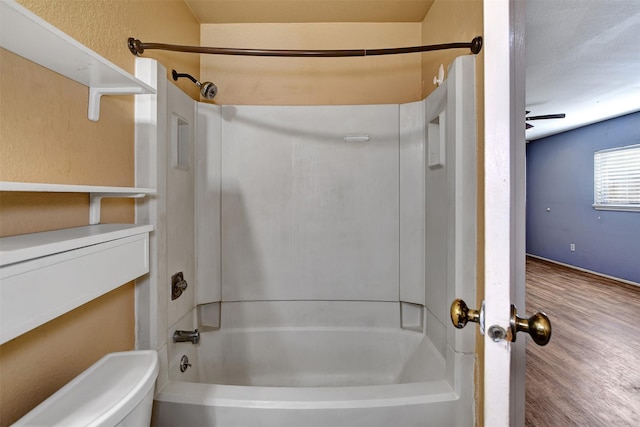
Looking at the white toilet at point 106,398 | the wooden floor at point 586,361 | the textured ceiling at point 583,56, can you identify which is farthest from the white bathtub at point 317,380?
the textured ceiling at point 583,56

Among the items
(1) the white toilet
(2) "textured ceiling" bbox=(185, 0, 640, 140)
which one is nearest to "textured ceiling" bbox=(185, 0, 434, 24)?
(2) "textured ceiling" bbox=(185, 0, 640, 140)

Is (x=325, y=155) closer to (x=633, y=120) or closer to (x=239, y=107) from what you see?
(x=239, y=107)

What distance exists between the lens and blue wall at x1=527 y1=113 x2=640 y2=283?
4078mm

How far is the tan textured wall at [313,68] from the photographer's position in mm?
2025

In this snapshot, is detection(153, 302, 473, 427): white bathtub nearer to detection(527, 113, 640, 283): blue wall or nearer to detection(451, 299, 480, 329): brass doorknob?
detection(451, 299, 480, 329): brass doorknob

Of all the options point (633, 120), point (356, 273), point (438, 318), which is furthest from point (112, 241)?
point (633, 120)

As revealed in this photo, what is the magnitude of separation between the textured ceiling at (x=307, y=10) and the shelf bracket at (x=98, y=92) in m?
1.10

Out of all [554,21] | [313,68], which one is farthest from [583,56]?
[313,68]

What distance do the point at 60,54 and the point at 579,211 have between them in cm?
634

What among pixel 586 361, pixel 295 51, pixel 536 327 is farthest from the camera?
pixel 586 361

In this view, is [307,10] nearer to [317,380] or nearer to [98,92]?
[98,92]

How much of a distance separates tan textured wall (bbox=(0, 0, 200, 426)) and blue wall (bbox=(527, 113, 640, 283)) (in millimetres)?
5647

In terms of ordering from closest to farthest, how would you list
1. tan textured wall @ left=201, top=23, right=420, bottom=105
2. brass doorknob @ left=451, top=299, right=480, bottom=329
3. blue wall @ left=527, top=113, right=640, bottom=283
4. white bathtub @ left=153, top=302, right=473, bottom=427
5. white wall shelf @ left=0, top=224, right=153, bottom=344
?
white wall shelf @ left=0, top=224, right=153, bottom=344 < brass doorknob @ left=451, top=299, right=480, bottom=329 < white bathtub @ left=153, top=302, right=473, bottom=427 < tan textured wall @ left=201, top=23, right=420, bottom=105 < blue wall @ left=527, top=113, right=640, bottom=283

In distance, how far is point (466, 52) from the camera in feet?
4.81
